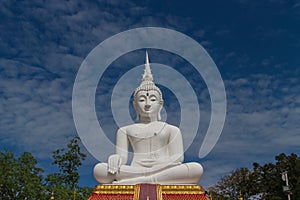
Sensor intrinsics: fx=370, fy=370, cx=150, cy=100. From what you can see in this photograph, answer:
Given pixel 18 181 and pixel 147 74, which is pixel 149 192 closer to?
pixel 147 74

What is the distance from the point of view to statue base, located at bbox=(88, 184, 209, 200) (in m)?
9.34

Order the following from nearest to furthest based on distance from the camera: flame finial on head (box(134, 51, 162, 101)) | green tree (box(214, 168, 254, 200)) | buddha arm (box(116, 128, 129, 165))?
buddha arm (box(116, 128, 129, 165))
flame finial on head (box(134, 51, 162, 101))
green tree (box(214, 168, 254, 200))

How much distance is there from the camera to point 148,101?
11.9m

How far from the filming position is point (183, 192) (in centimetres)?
951

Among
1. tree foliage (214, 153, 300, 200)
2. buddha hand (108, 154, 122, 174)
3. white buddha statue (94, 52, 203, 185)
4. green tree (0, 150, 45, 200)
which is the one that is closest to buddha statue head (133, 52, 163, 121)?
white buddha statue (94, 52, 203, 185)

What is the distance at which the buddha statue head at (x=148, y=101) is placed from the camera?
11.9m

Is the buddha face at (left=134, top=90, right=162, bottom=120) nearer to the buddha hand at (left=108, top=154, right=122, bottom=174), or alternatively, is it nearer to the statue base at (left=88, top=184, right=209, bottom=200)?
the buddha hand at (left=108, top=154, right=122, bottom=174)

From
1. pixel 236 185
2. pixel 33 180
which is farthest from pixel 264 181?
pixel 33 180

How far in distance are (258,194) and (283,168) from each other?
2.40m

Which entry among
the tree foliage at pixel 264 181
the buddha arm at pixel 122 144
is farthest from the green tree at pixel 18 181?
the tree foliage at pixel 264 181

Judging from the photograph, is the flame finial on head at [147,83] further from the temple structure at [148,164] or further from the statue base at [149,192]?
the statue base at [149,192]

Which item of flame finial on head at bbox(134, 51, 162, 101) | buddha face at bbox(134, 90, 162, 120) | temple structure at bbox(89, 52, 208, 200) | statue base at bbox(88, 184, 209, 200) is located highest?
flame finial on head at bbox(134, 51, 162, 101)

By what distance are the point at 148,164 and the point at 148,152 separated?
556 millimetres

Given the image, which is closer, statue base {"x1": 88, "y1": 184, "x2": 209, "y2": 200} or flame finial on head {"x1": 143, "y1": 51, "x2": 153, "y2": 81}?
statue base {"x1": 88, "y1": 184, "x2": 209, "y2": 200}
